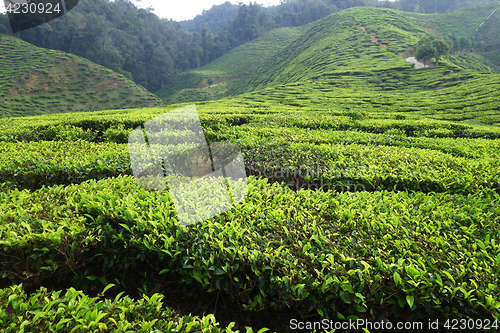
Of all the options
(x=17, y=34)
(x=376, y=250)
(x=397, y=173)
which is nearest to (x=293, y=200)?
(x=376, y=250)

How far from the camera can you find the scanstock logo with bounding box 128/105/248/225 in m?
2.92

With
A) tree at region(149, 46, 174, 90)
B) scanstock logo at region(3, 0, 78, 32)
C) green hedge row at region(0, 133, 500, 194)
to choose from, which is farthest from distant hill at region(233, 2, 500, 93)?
scanstock logo at region(3, 0, 78, 32)

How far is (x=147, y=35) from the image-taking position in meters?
69.4

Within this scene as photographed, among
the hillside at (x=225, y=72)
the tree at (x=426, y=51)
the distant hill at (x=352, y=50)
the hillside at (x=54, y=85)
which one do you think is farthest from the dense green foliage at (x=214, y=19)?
the tree at (x=426, y=51)

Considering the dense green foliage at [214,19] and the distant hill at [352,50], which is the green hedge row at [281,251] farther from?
the dense green foliage at [214,19]

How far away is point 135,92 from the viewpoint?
45.6 meters

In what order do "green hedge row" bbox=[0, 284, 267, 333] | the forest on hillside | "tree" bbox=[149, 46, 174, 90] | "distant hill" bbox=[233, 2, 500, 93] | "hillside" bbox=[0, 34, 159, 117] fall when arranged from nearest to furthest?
1. "green hedge row" bbox=[0, 284, 267, 333]
2. "hillside" bbox=[0, 34, 159, 117]
3. "distant hill" bbox=[233, 2, 500, 93]
4. the forest on hillside
5. "tree" bbox=[149, 46, 174, 90]

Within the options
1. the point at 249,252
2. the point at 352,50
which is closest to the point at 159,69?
the point at 352,50

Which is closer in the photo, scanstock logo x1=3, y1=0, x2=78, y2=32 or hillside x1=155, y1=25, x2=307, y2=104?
scanstock logo x1=3, y1=0, x2=78, y2=32

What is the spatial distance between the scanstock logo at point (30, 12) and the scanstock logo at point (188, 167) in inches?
2290

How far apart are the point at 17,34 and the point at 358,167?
6723 cm

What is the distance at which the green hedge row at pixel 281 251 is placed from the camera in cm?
200

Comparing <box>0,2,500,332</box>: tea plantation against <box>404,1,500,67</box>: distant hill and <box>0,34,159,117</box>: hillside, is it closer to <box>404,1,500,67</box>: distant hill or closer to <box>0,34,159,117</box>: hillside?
<box>0,34,159,117</box>: hillside

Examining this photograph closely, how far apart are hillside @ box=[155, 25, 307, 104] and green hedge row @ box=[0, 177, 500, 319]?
49372mm
